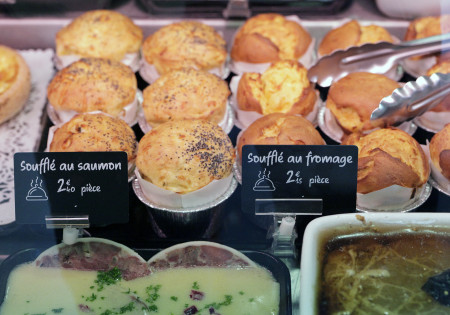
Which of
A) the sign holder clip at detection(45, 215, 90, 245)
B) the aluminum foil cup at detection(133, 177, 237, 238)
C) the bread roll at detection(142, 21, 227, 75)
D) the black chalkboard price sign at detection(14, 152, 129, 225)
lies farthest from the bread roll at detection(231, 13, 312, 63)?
the sign holder clip at detection(45, 215, 90, 245)

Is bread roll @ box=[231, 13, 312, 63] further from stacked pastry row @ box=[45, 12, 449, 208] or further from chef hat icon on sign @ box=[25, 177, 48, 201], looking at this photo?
chef hat icon on sign @ box=[25, 177, 48, 201]

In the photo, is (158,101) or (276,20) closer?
(158,101)

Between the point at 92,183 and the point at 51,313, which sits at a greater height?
the point at 92,183

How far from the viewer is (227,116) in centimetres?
244

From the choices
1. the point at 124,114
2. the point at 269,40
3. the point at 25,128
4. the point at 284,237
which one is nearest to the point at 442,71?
the point at 269,40

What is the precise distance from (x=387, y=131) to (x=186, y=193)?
30.1 inches

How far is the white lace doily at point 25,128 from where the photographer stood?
7.06 feet

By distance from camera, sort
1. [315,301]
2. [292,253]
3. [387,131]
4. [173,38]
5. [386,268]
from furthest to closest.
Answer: [173,38], [387,131], [292,253], [386,268], [315,301]

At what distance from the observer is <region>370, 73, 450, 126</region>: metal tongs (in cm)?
199

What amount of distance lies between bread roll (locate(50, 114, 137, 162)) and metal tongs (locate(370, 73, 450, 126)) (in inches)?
36.9

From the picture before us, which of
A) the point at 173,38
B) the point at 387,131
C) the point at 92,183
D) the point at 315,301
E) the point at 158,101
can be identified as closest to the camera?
the point at 315,301

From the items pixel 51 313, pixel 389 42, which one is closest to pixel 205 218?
pixel 51 313

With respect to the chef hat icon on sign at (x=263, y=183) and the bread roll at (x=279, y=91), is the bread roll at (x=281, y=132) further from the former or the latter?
the chef hat icon on sign at (x=263, y=183)

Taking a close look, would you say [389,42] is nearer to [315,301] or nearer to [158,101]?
[158,101]
